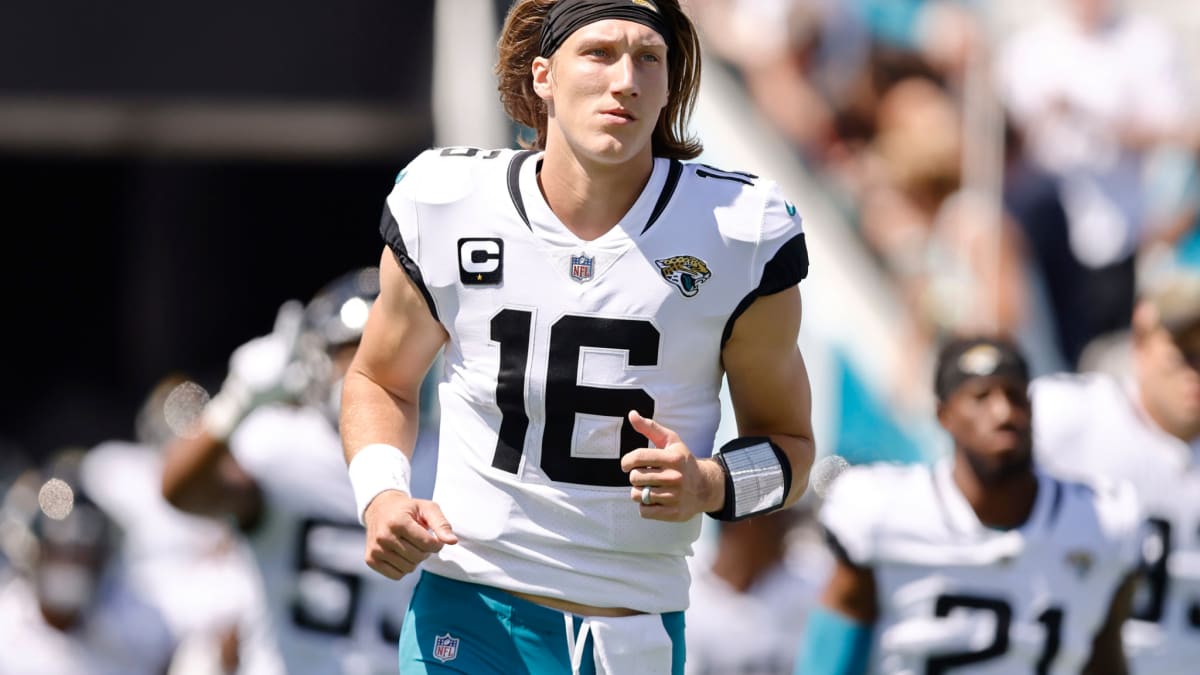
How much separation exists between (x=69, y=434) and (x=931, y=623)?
11.8 metres

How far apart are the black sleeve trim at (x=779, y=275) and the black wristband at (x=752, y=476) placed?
201 millimetres

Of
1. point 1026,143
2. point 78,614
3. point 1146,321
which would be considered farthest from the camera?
point 1026,143

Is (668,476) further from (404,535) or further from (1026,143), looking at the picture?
(1026,143)

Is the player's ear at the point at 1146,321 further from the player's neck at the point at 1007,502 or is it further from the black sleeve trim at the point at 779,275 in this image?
the black sleeve trim at the point at 779,275

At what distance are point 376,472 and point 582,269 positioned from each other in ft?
1.64

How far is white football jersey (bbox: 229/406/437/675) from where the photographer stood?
564 cm

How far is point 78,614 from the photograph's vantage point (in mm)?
7148

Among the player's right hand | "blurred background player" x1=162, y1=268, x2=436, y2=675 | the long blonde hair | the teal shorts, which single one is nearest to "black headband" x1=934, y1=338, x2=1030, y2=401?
"blurred background player" x1=162, y1=268, x2=436, y2=675

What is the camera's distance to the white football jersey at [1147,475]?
5.80 meters

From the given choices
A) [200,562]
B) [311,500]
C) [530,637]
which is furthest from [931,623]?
[200,562]

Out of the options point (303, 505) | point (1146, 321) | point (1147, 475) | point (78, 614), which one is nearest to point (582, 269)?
point (303, 505)

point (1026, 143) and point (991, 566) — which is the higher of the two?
point (1026, 143)

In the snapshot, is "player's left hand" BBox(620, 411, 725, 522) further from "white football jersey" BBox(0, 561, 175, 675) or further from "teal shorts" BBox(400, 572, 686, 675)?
"white football jersey" BBox(0, 561, 175, 675)

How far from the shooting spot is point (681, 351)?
336cm
